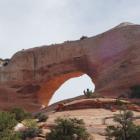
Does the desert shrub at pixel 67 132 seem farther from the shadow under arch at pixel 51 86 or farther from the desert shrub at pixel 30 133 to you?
the shadow under arch at pixel 51 86

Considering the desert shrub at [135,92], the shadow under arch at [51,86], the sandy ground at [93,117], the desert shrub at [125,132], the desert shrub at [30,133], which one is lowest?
the desert shrub at [125,132]

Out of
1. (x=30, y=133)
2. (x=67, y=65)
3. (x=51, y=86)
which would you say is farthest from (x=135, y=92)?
(x=51, y=86)

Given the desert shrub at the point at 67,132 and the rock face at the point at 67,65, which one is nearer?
the desert shrub at the point at 67,132

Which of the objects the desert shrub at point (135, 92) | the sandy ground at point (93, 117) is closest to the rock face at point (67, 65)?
the desert shrub at point (135, 92)

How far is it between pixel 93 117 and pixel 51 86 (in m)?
27.4

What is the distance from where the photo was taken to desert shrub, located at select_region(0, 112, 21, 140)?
2689 cm

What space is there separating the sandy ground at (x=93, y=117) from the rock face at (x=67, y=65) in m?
11.1

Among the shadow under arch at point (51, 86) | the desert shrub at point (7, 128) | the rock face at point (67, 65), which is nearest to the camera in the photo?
the desert shrub at point (7, 128)

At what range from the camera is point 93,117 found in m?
38.9

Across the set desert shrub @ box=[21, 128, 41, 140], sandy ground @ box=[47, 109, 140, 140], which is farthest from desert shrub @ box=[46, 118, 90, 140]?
sandy ground @ box=[47, 109, 140, 140]

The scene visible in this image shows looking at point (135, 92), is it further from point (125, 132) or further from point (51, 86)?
point (125, 132)

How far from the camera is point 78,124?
30.5 meters

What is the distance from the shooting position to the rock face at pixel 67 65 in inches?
2194

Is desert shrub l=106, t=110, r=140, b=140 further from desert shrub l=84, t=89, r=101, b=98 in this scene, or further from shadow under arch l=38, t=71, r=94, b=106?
shadow under arch l=38, t=71, r=94, b=106
